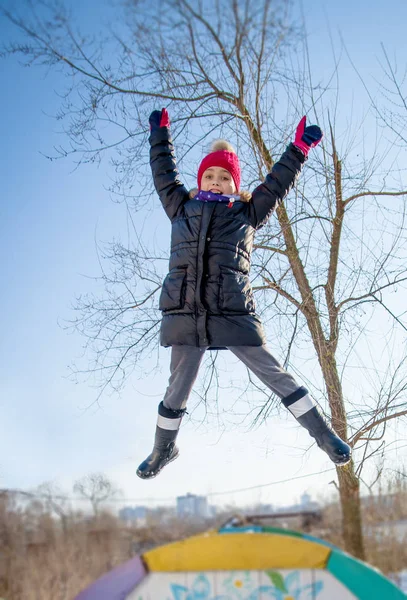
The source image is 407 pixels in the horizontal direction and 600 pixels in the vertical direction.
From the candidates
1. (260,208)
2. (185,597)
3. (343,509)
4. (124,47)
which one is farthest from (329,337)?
(185,597)

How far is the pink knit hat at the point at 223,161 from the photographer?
128 inches

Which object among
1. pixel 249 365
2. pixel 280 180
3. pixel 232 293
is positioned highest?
pixel 280 180

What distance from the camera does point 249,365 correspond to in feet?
9.86

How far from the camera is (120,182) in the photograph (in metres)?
4.99

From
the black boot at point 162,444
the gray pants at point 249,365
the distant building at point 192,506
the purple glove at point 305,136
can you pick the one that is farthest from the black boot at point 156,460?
the purple glove at point 305,136

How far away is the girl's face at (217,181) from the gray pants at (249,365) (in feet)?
2.83

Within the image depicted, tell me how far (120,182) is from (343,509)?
3751mm

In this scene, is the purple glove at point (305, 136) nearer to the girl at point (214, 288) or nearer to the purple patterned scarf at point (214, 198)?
the girl at point (214, 288)

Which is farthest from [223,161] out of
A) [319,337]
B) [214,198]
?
[319,337]

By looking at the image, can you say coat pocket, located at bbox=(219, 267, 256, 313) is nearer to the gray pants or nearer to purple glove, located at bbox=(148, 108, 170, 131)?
the gray pants

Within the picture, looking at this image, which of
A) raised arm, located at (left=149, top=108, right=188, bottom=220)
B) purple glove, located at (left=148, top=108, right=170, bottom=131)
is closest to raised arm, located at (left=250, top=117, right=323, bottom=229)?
raised arm, located at (left=149, top=108, right=188, bottom=220)

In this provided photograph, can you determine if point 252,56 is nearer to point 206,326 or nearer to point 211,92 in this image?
point 211,92

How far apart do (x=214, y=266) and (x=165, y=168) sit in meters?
0.69

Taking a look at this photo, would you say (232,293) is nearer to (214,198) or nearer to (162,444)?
(214,198)
